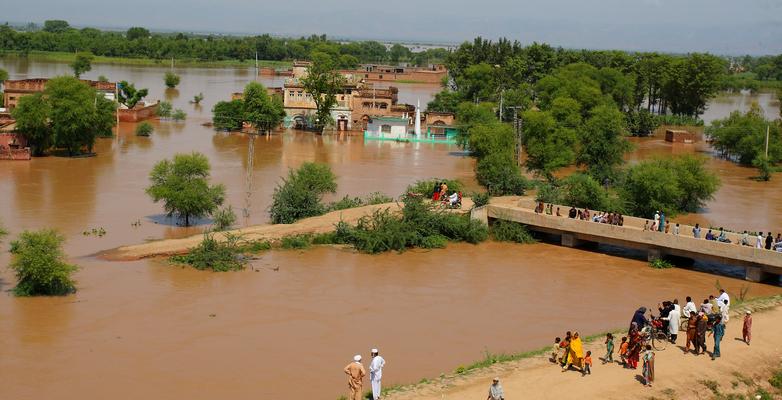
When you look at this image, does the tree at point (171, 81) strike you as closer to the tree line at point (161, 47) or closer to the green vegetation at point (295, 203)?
the tree line at point (161, 47)

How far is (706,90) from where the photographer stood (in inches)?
2768

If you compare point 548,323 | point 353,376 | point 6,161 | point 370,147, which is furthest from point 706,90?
point 353,376

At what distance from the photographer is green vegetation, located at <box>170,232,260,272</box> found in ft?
74.7

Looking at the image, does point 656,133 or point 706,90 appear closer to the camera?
point 656,133

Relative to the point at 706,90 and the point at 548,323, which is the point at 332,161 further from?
the point at 706,90

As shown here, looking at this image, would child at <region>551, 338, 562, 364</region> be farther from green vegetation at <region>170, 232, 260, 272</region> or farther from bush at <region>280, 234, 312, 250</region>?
bush at <region>280, 234, 312, 250</region>

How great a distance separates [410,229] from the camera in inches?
1026

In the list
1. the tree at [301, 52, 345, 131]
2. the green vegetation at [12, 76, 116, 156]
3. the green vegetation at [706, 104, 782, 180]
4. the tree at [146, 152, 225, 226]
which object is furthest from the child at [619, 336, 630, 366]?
the tree at [301, 52, 345, 131]

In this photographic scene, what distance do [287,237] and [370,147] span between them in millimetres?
26503

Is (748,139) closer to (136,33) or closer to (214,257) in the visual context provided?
(214,257)

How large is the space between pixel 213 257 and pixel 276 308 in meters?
3.58

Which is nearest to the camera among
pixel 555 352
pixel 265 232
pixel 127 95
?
pixel 555 352

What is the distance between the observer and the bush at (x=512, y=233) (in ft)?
88.9

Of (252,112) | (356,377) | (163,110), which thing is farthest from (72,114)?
(356,377)
